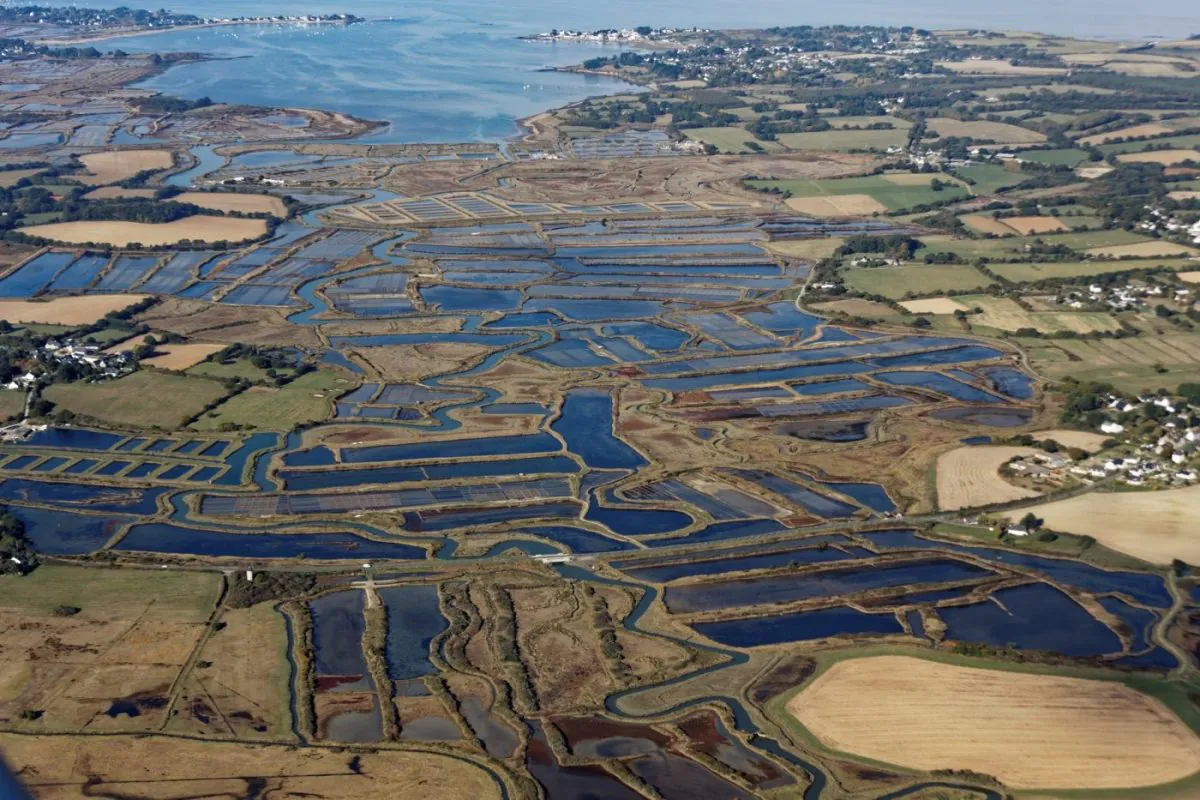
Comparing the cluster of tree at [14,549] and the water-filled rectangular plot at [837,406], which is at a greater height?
the water-filled rectangular plot at [837,406]

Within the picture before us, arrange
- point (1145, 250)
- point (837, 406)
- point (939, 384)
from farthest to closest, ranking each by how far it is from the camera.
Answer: point (1145, 250) → point (939, 384) → point (837, 406)

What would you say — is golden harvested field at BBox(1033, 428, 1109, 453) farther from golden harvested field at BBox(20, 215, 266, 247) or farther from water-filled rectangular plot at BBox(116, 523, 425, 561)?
golden harvested field at BBox(20, 215, 266, 247)

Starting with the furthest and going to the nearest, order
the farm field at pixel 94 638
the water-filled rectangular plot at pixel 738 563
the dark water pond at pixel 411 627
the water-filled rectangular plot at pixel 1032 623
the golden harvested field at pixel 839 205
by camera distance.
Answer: the golden harvested field at pixel 839 205 < the water-filled rectangular plot at pixel 738 563 < the water-filled rectangular plot at pixel 1032 623 < the dark water pond at pixel 411 627 < the farm field at pixel 94 638

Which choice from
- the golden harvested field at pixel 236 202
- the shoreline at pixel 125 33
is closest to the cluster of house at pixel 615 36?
the shoreline at pixel 125 33

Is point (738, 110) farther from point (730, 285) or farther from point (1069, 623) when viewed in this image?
point (1069, 623)

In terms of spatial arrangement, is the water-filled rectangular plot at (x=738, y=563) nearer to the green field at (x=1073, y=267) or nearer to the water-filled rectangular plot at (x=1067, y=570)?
the water-filled rectangular plot at (x=1067, y=570)

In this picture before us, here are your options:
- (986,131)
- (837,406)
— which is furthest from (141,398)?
(986,131)

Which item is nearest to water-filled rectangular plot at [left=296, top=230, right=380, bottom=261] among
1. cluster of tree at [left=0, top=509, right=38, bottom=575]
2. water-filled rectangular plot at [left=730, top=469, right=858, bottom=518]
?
cluster of tree at [left=0, top=509, right=38, bottom=575]

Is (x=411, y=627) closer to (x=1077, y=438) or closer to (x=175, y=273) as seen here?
(x=1077, y=438)
